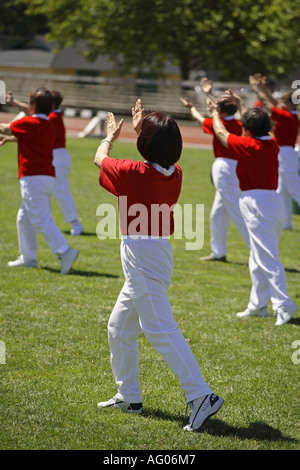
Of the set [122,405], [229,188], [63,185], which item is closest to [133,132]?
[63,185]

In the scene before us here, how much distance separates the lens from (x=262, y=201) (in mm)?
7395

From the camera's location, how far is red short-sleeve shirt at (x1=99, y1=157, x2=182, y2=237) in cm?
465

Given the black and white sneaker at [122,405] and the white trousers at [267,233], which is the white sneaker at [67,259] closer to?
the white trousers at [267,233]

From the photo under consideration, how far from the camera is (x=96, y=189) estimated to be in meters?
16.9

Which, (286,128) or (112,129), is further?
(286,128)

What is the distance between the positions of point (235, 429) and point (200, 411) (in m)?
0.32

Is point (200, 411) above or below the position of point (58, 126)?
below

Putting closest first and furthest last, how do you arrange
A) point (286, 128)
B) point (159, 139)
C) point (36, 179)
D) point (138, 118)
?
point (159, 139) < point (138, 118) < point (36, 179) < point (286, 128)

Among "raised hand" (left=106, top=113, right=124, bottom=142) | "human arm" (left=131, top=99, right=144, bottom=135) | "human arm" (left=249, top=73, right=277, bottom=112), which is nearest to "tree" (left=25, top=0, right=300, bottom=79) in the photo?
"human arm" (left=249, top=73, right=277, bottom=112)

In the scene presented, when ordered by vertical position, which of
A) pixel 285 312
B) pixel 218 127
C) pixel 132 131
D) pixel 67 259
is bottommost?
pixel 132 131

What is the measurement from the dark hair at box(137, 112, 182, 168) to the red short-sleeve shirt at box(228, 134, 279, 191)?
101 inches

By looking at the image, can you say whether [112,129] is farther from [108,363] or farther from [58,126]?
[58,126]

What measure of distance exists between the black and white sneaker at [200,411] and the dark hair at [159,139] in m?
1.58

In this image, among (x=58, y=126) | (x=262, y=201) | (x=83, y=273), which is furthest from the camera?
(x=58, y=126)
